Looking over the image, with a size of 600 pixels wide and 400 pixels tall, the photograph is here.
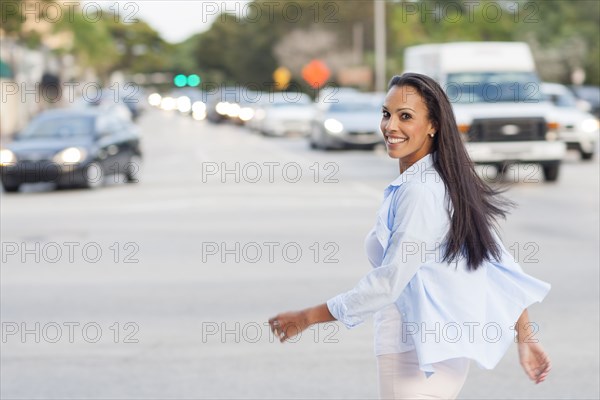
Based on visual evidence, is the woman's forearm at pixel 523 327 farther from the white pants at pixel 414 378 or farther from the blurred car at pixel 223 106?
the blurred car at pixel 223 106

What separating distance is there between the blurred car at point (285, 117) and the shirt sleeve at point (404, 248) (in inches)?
1697

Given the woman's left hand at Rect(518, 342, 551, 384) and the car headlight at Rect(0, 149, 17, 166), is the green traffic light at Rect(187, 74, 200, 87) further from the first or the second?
the woman's left hand at Rect(518, 342, 551, 384)

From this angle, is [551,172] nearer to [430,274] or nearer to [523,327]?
[523,327]

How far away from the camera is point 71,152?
74.2ft

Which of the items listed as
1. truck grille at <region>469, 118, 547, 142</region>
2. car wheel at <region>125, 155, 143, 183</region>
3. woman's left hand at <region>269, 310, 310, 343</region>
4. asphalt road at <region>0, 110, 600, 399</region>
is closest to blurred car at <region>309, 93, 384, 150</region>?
car wheel at <region>125, 155, 143, 183</region>

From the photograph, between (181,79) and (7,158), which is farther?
(181,79)

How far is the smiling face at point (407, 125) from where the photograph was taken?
12.4ft

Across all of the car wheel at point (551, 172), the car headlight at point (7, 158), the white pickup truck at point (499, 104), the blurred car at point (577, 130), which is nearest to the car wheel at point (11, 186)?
the car headlight at point (7, 158)

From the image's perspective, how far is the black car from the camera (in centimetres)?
2239

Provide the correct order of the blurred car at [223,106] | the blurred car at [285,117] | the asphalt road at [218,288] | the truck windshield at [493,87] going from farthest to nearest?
1. the blurred car at [223,106]
2. the blurred car at [285,117]
3. the truck windshield at [493,87]
4. the asphalt road at [218,288]

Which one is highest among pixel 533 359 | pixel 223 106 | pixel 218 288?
pixel 533 359

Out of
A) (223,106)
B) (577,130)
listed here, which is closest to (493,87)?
(577,130)

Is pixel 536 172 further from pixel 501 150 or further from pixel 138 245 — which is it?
pixel 138 245

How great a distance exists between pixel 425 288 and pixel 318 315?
322 millimetres
